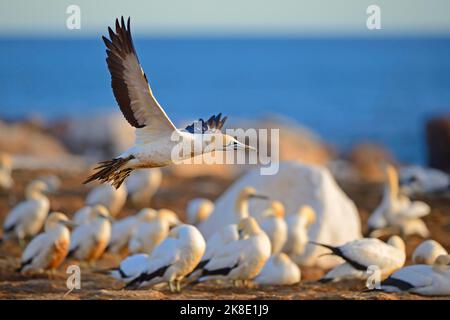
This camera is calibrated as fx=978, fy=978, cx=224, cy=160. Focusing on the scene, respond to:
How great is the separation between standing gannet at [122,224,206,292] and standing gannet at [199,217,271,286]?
0.44 metres

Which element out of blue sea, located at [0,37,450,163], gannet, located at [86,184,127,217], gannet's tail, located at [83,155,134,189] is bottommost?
gannet, located at [86,184,127,217]

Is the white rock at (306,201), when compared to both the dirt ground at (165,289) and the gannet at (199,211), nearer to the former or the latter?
the gannet at (199,211)

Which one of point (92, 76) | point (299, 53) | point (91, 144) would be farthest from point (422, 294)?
point (299, 53)

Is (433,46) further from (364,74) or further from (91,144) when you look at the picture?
(91,144)

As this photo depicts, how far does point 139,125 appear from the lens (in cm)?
1053

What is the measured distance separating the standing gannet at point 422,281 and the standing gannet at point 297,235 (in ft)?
9.07

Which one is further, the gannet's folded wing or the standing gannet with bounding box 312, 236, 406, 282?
the standing gannet with bounding box 312, 236, 406, 282

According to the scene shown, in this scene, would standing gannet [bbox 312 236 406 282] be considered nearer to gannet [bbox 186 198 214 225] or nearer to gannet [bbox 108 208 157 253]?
gannet [bbox 108 208 157 253]

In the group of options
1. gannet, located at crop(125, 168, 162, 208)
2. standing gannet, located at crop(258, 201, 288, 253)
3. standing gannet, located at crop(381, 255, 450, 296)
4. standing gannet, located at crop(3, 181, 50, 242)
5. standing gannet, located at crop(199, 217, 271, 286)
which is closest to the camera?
standing gannet, located at crop(381, 255, 450, 296)

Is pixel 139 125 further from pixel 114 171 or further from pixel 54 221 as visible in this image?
pixel 54 221

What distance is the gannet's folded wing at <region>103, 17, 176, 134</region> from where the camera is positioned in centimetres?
984

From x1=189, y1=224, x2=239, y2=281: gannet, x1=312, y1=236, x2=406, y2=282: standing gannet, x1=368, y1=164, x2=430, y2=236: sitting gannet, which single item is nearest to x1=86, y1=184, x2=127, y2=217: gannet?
x1=189, y1=224, x2=239, y2=281: gannet
